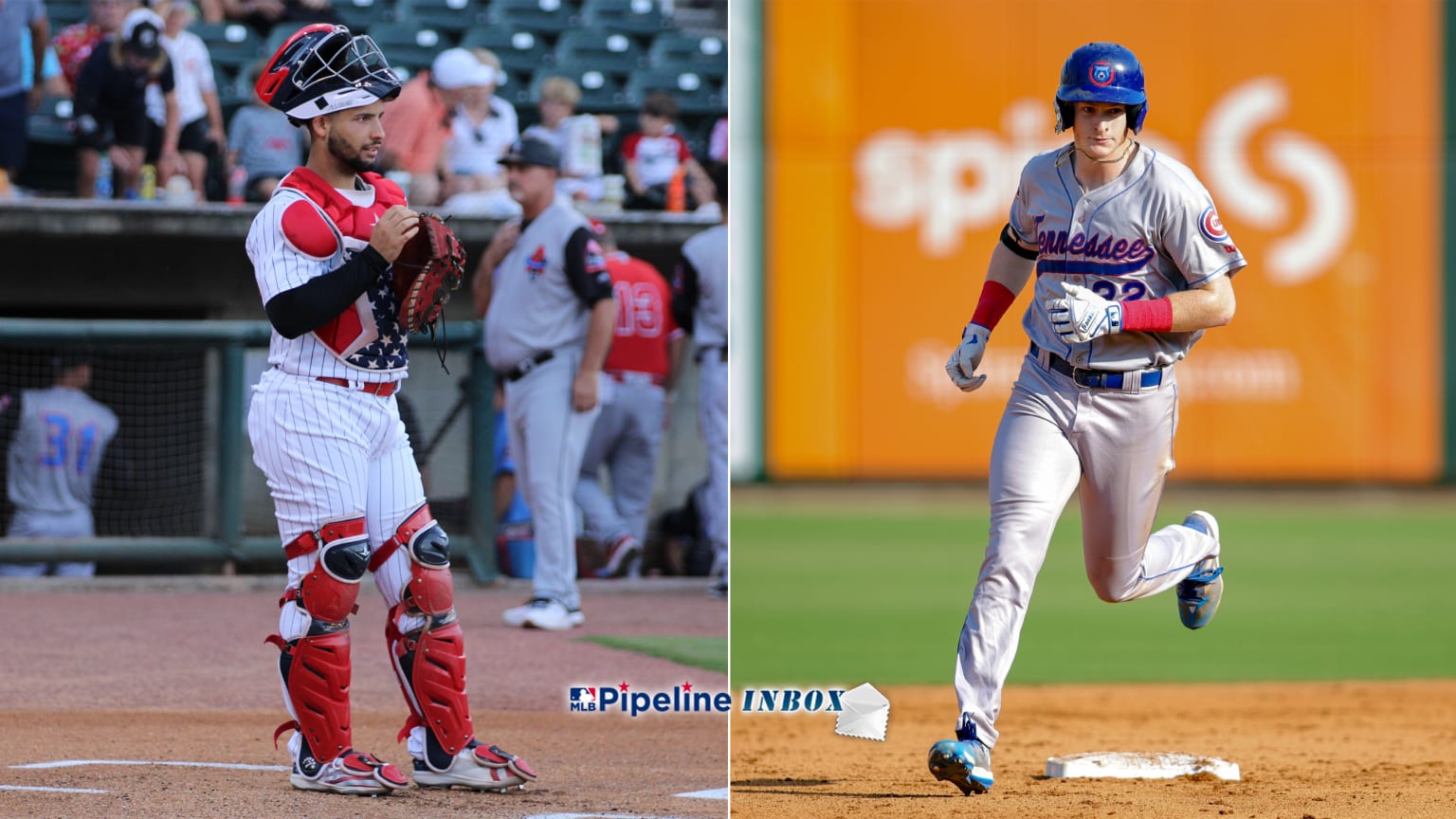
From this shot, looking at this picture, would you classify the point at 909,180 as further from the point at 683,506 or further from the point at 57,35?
the point at 57,35

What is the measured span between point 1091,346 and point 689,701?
6.85 feet

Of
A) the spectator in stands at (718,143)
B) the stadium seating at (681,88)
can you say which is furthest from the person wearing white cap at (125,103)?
the spectator in stands at (718,143)

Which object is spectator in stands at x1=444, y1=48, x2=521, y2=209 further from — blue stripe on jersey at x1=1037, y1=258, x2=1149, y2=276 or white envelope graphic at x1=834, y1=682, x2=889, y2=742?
white envelope graphic at x1=834, y1=682, x2=889, y2=742

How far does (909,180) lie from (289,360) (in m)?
11.5

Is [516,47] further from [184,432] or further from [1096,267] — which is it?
[1096,267]

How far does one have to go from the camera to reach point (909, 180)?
1512 cm

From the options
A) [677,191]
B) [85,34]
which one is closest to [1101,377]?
[677,191]

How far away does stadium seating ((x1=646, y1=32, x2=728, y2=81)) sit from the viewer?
11.2 m

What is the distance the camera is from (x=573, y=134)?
1007 cm

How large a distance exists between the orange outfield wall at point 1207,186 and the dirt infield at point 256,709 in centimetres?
698

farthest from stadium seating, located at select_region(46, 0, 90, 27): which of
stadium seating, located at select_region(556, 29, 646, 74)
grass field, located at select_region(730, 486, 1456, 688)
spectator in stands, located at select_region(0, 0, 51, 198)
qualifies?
grass field, located at select_region(730, 486, 1456, 688)

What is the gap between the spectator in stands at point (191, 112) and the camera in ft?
29.1

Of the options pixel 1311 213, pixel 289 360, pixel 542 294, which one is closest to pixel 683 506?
pixel 542 294

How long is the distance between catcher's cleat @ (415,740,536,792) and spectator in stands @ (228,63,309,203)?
5300 millimetres
